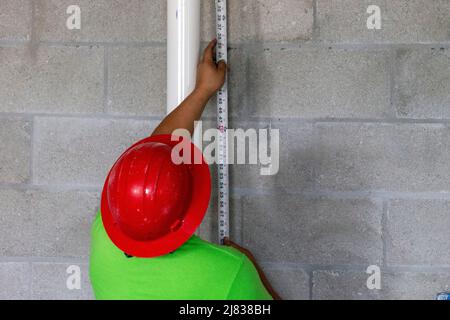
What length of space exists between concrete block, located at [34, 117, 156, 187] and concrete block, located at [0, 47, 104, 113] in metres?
0.06

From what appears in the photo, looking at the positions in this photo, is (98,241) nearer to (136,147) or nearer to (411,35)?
(136,147)

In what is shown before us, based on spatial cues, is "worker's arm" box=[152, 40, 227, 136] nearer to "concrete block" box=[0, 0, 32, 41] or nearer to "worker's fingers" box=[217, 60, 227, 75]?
"worker's fingers" box=[217, 60, 227, 75]

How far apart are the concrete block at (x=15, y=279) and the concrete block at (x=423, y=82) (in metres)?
1.49

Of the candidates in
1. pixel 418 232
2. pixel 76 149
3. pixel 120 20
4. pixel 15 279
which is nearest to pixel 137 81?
pixel 120 20

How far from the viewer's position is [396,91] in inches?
51.4

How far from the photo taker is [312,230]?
4.42ft

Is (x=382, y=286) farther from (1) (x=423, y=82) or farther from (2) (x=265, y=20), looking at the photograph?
(2) (x=265, y=20)

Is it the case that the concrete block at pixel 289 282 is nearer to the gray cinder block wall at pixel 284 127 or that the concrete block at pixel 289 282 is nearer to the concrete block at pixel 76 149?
the gray cinder block wall at pixel 284 127

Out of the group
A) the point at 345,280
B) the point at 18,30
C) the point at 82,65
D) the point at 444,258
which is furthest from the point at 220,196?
the point at 18,30

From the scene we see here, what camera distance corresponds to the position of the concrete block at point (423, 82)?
1.29 meters

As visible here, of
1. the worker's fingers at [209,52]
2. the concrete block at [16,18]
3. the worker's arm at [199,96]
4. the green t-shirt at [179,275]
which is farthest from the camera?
the concrete block at [16,18]

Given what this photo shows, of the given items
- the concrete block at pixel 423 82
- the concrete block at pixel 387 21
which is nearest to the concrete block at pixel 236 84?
the concrete block at pixel 387 21

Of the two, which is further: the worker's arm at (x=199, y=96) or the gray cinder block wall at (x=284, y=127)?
the gray cinder block wall at (x=284, y=127)

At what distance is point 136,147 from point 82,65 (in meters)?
0.61
